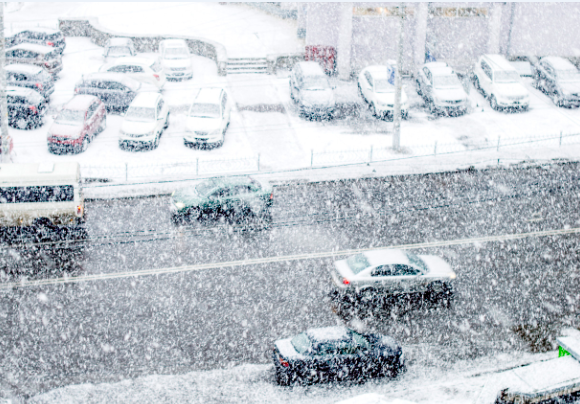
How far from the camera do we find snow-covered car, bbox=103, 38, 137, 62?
33.4 metres

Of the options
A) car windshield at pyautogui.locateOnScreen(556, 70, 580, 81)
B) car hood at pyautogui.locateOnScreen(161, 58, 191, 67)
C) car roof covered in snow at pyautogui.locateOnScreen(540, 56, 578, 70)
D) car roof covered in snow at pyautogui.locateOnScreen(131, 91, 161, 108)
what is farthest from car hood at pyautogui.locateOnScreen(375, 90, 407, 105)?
car hood at pyautogui.locateOnScreen(161, 58, 191, 67)

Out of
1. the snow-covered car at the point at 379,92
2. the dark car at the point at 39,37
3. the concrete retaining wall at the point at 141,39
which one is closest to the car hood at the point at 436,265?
the snow-covered car at the point at 379,92

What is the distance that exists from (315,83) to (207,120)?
5892 mm

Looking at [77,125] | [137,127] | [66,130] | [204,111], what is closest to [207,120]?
[204,111]

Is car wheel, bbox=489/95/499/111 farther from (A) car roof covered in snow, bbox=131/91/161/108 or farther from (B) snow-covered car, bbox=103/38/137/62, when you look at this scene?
(B) snow-covered car, bbox=103/38/137/62

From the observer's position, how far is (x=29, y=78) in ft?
93.4

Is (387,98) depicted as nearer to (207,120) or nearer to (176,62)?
(207,120)

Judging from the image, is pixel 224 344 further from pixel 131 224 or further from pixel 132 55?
pixel 132 55

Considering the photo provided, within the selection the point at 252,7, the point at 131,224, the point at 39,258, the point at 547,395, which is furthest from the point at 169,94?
the point at 547,395

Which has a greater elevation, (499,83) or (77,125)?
(499,83)

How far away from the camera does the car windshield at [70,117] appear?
2498 cm

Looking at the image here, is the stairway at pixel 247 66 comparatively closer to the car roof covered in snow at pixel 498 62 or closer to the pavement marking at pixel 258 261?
the car roof covered in snow at pixel 498 62

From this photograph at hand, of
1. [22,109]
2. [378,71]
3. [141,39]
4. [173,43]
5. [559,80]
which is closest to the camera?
[22,109]

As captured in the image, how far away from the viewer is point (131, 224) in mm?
20219
